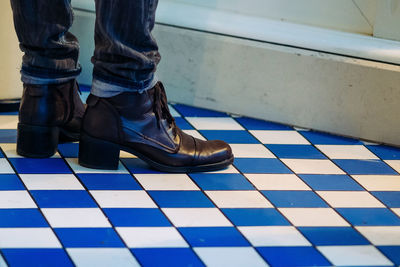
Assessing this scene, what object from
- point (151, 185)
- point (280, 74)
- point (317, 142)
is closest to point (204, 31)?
point (280, 74)

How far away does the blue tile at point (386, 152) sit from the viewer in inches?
94.3

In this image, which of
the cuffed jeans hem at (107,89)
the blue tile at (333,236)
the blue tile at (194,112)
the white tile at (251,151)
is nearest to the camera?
the blue tile at (333,236)

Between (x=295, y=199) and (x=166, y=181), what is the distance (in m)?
0.32

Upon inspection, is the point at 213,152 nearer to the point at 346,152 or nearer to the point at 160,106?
the point at 160,106

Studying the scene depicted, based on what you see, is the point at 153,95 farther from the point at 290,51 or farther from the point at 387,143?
the point at 387,143

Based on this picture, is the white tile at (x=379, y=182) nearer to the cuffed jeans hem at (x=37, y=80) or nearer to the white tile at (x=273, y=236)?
the white tile at (x=273, y=236)

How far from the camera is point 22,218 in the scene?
5.71ft

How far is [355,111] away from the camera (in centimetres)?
252

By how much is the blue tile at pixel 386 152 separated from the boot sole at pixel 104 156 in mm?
612

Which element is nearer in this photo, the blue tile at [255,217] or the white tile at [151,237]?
the white tile at [151,237]

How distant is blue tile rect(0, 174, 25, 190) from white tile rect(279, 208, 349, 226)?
0.61 meters

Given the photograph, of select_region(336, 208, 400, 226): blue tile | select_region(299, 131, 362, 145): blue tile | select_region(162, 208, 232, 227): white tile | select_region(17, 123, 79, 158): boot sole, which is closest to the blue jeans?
select_region(17, 123, 79, 158): boot sole

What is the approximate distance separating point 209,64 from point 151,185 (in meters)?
0.74

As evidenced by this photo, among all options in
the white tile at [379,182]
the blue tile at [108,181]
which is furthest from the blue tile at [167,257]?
the white tile at [379,182]
